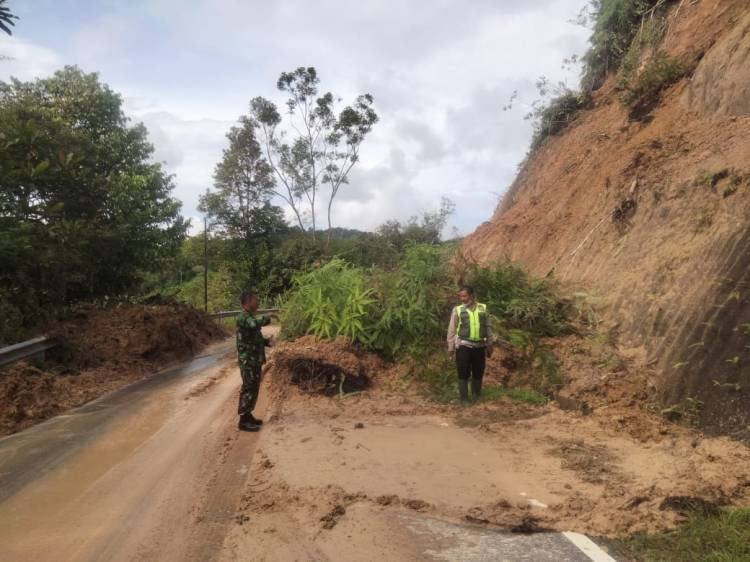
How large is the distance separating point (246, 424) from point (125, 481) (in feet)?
5.93

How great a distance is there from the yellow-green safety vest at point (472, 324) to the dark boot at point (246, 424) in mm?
2941

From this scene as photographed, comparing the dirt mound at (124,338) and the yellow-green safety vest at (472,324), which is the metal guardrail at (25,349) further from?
the yellow-green safety vest at (472,324)

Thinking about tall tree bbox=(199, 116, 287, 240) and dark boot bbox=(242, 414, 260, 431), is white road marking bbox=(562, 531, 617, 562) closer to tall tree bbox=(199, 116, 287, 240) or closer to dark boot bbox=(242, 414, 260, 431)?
dark boot bbox=(242, 414, 260, 431)

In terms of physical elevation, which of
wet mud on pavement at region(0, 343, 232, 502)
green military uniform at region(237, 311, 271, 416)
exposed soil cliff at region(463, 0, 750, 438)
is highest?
exposed soil cliff at region(463, 0, 750, 438)

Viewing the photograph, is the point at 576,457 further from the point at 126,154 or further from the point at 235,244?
the point at 235,244

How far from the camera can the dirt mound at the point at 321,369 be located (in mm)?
8680

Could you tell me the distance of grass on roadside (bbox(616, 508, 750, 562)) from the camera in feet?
12.4

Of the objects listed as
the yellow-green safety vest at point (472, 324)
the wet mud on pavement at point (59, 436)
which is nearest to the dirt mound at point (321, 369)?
the yellow-green safety vest at point (472, 324)

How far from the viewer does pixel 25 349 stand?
9453mm

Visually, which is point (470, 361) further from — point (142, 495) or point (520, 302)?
point (142, 495)

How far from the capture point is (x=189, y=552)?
4000mm

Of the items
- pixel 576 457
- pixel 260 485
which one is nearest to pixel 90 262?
pixel 260 485

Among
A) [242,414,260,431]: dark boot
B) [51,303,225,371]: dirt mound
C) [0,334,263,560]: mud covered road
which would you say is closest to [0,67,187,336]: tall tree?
[51,303,225,371]: dirt mound

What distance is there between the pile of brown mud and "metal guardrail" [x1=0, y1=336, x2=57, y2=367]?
14cm
